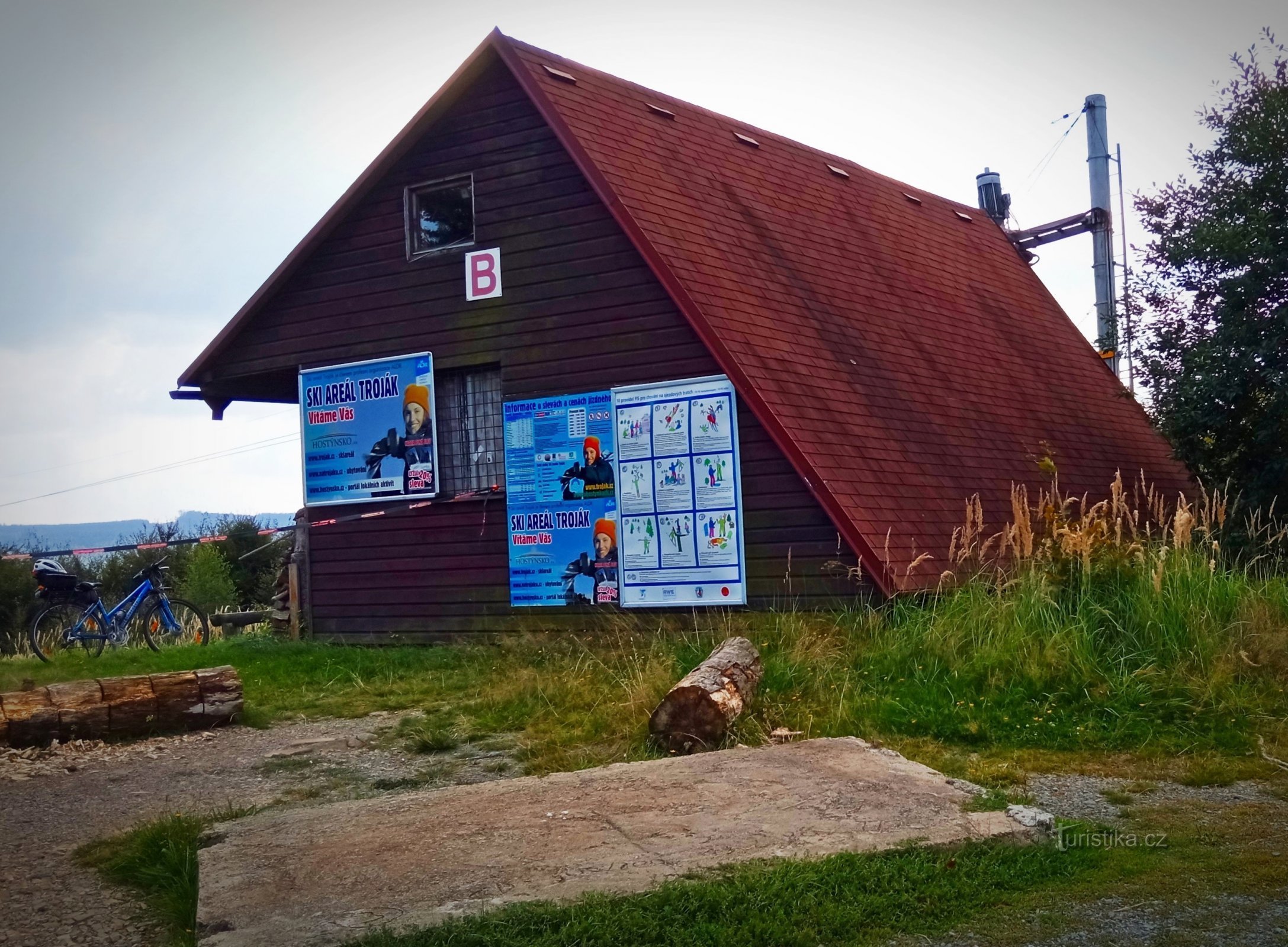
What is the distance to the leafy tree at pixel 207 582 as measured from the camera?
2453 centimetres

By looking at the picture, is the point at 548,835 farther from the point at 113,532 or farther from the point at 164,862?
the point at 113,532

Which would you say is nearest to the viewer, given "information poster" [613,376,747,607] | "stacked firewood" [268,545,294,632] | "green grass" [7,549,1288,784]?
"green grass" [7,549,1288,784]

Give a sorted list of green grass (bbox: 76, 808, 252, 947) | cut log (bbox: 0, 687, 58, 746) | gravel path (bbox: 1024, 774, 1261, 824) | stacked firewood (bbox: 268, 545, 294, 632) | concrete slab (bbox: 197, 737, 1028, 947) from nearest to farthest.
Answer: concrete slab (bbox: 197, 737, 1028, 947) < green grass (bbox: 76, 808, 252, 947) < gravel path (bbox: 1024, 774, 1261, 824) < cut log (bbox: 0, 687, 58, 746) < stacked firewood (bbox: 268, 545, 294, 632)

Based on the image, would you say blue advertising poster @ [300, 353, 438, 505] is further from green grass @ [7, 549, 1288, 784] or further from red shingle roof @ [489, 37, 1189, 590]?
green grass @ [7, 549, 1288, 784]

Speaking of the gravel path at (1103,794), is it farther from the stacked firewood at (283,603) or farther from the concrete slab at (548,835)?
the stacked firewood at (283,603)

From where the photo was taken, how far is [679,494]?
1253cm

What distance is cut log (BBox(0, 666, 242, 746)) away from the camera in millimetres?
9070

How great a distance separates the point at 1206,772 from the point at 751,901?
342cm

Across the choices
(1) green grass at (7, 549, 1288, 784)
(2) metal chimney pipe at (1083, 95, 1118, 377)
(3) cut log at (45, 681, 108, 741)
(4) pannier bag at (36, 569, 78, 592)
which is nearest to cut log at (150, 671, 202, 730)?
(3) cut log at (45, 681, 108, 741)

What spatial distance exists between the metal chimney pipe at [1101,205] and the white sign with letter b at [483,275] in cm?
1565

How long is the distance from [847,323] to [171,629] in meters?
9.42

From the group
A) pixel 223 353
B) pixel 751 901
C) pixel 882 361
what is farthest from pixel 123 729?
pixel 882 361

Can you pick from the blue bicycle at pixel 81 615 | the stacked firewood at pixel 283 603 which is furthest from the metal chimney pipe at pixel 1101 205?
the blue bicycle at pixel 81 615

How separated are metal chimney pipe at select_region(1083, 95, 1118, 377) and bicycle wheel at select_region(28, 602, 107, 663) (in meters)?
19.3
